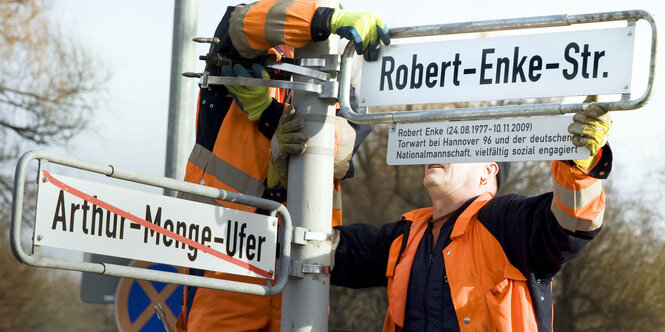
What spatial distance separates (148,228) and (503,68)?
45.5 inches

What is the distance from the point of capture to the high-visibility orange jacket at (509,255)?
143 inches

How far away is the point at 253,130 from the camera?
413 cm

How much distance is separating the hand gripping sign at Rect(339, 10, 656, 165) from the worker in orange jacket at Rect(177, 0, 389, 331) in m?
0.15

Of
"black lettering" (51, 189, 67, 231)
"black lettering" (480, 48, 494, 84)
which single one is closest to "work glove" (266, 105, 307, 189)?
"black lettering" (480, 48, 494, 84)

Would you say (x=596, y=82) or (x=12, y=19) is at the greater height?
(x=12, y=19)

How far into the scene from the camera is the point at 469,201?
14.1 ft

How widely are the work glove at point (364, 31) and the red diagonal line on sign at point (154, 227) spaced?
76 centimetres

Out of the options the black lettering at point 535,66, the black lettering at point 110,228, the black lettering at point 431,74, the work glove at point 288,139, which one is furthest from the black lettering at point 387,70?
the black lettering at point 110,228

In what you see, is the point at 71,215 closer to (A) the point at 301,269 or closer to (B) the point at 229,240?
(B) the point at 229,240

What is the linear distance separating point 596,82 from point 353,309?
9078 mm

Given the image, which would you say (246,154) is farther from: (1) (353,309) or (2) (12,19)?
(2) (12,19)

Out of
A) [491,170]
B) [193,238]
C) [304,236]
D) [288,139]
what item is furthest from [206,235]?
[491,170]

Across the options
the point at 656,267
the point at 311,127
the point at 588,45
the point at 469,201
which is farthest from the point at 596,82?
the point at 656,267

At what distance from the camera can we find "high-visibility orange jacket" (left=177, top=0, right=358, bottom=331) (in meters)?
3.71
